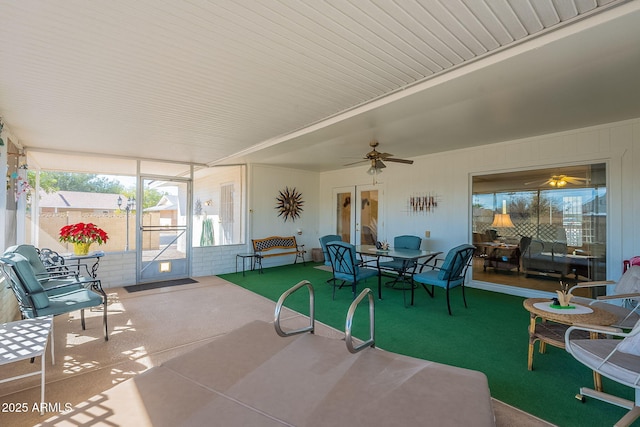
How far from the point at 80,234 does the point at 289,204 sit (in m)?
4.69

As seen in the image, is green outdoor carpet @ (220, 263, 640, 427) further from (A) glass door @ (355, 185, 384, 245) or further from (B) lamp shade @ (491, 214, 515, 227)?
(A) glass door @ (355, 185, 384, 245)

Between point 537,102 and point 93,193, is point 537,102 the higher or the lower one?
the higher one

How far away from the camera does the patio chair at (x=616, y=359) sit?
1.72 m

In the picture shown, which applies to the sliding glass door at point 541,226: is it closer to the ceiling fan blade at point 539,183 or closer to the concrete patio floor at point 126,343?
the ceiling fan blade at point 539,183

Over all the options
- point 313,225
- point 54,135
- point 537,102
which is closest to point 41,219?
point 54,135

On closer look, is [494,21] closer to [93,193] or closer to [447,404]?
[447,404]

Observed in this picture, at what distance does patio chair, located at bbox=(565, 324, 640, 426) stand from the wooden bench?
5.81 metres

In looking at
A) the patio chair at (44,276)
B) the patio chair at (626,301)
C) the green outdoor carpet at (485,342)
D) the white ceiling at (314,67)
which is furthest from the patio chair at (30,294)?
the patio chair at (626,301)

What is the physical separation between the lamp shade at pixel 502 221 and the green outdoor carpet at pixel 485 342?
124 cm

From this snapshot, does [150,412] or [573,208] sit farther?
[573,208]

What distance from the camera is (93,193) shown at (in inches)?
249

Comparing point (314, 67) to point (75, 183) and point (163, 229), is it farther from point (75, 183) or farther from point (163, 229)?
point (75, 183)

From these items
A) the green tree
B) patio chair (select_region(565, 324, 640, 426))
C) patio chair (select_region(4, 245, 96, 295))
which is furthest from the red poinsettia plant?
patio chair (select_region(565, 324, 640, 426))

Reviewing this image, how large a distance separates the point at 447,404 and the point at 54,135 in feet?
19.3
